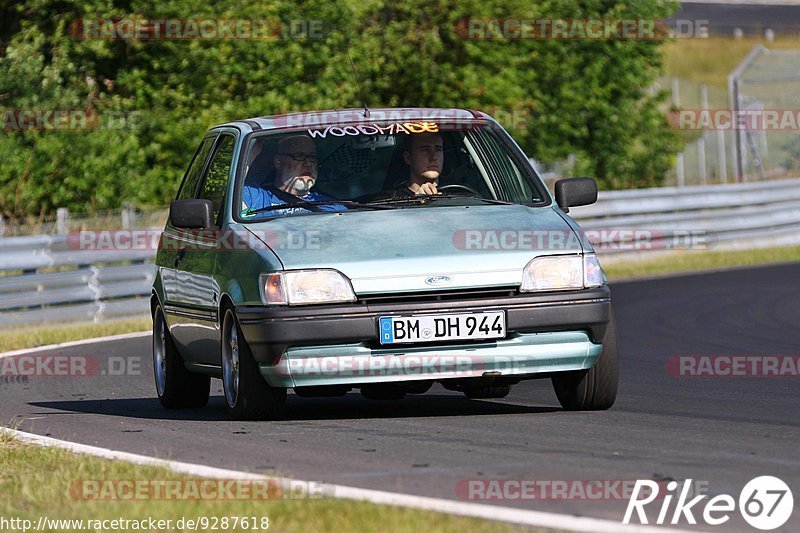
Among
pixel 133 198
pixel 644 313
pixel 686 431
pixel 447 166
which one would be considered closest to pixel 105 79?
pixel 133 198

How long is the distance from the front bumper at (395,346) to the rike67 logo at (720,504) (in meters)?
2.23

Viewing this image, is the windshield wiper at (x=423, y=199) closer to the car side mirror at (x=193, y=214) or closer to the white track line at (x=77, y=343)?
the car side mirror at (x=193, y=214)

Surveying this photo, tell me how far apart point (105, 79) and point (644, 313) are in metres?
16.0

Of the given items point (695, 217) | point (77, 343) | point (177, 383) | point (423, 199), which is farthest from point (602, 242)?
point (423, 199)

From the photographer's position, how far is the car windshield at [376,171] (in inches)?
370

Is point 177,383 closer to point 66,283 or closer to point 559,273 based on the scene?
point 559,273

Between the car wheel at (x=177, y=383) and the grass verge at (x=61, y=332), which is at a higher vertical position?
the car wheel at (x=177, y=383)

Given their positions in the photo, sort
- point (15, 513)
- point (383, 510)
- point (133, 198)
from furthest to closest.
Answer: point (133, 198), point (15, 513), point (383, 510)

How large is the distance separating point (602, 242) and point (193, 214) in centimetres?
1648

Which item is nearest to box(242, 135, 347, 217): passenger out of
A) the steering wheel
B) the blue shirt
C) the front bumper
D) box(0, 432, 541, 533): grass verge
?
the blue shirt

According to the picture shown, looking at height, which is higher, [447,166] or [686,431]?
[447,166]

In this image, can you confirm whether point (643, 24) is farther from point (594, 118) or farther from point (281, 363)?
point (281, 363)

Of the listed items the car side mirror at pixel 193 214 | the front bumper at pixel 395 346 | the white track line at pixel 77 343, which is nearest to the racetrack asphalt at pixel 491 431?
the front bumper at pixel 395 346

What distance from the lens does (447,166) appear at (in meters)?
9.77
